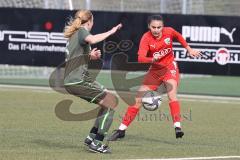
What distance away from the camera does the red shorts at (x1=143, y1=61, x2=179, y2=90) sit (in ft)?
41.8

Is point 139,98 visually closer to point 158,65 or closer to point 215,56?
point 158,65

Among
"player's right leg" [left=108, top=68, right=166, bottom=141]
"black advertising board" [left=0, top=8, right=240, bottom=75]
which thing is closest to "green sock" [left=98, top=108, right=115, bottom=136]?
"player's right leg" [left=108, top=68, right=166, bottom=141]

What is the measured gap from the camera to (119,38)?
67.9 ft

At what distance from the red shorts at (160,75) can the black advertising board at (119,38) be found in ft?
24.3

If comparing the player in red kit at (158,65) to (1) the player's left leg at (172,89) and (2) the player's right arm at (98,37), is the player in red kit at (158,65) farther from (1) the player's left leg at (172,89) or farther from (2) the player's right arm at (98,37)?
(2) the player's right arm at (98,37)

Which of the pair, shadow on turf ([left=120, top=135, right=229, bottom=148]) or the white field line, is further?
the white field line

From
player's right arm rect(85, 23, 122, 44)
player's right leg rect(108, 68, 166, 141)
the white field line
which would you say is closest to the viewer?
player's right arm rect(85, 23, 122, 44)

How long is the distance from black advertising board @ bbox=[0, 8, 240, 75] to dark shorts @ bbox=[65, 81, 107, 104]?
31.2ft

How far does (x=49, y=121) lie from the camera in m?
14.5

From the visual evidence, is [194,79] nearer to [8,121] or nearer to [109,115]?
[8,121]

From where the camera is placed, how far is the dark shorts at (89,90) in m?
10.8

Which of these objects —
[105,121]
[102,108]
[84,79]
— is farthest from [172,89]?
[84,79]

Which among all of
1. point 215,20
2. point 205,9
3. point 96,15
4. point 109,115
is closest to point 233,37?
point 215,20

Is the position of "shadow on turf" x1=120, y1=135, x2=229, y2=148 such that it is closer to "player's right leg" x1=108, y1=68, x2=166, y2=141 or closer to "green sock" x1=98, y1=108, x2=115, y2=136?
"player's right leg" x1=108, y1=68, x2=166, y2=141
